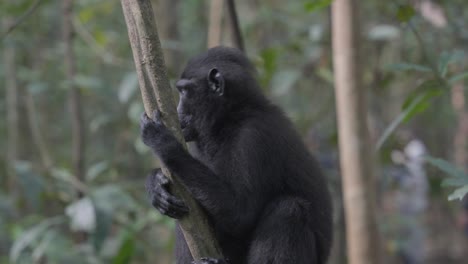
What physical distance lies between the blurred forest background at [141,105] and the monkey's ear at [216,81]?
75 centimetres

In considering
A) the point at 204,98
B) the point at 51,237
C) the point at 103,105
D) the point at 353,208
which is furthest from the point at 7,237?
the point at 353,208

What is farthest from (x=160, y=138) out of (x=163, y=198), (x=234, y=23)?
(x=234, y=23)

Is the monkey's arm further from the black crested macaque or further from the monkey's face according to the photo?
the monkey's face

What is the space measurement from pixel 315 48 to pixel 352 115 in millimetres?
3122

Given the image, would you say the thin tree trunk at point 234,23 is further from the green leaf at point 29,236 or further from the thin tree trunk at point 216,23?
the green leaf at point 29,236

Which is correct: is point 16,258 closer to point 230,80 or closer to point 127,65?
point 127,65

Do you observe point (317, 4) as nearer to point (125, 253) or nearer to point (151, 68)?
point (151, 68)

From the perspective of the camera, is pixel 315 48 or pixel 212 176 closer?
pixel 212 176

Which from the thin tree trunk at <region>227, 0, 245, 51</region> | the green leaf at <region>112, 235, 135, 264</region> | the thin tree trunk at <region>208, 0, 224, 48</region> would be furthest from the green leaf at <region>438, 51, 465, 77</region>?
the green leaf at <region>112, 235, 135, 264</region>

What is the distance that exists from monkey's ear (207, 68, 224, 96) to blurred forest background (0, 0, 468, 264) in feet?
2.46

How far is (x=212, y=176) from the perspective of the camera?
11.7 ft

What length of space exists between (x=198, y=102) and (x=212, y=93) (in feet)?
0.38

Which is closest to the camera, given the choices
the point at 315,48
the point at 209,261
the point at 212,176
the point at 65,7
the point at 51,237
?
the point at 209,261

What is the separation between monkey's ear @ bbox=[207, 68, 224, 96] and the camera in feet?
14.0
